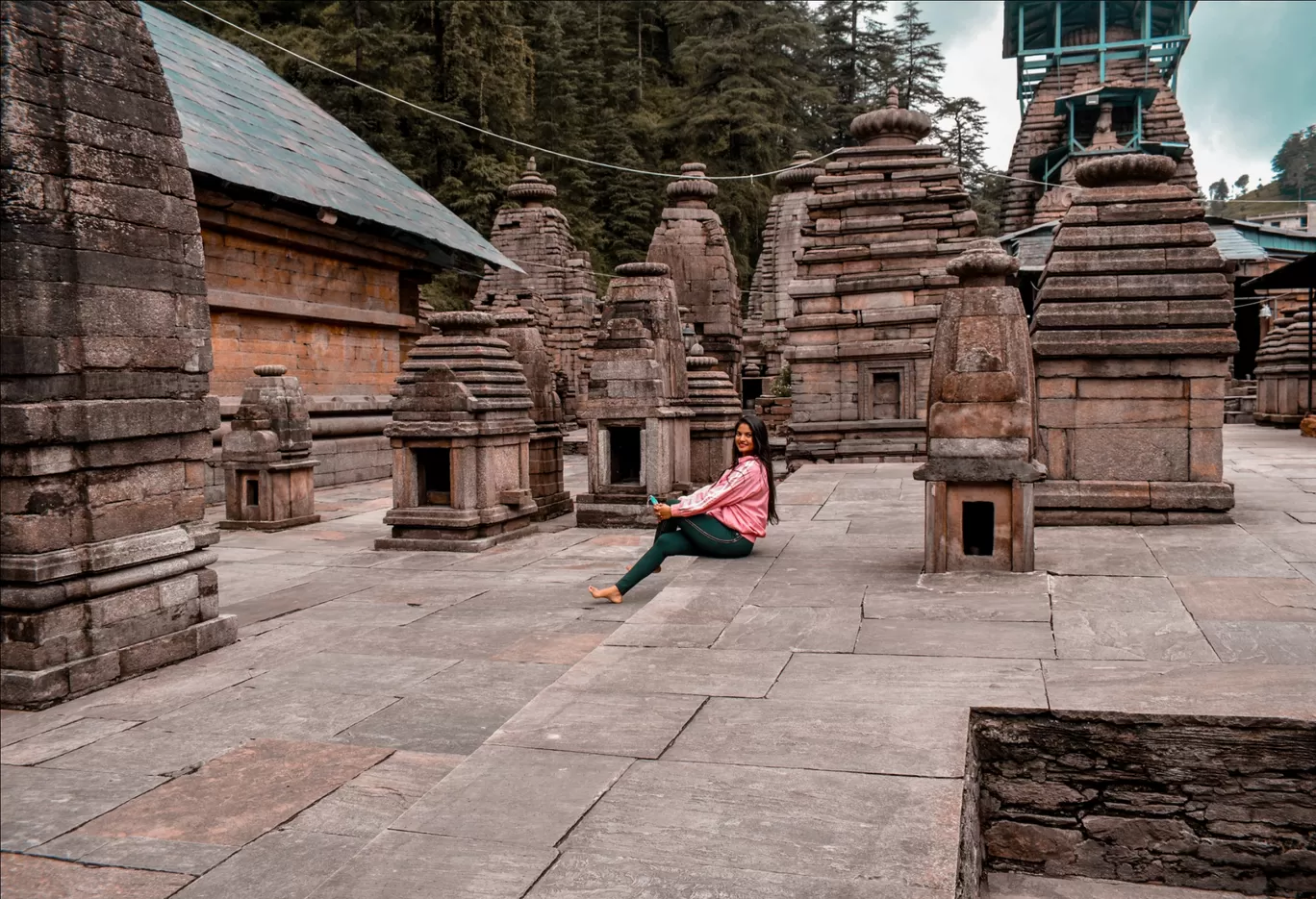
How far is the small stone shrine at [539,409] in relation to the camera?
1272 centimetres

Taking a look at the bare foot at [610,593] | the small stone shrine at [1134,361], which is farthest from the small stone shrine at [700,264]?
the bare foot at [610,593]

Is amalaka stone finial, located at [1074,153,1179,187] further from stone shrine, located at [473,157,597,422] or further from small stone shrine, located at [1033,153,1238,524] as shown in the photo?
stone shrine, located at [473,157,597,422]

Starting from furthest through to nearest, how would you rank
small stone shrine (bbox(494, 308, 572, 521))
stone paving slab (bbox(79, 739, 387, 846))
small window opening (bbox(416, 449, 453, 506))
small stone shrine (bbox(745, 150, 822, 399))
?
small stone shrine (bbox(745, 150, 822, 399)) → small stone shrine (bbox(494, 308, 572, 521)) → small window opening (bbox(416, 449, 453, 506)) → stone paving slab (bbox(79, 739, 387, 846))

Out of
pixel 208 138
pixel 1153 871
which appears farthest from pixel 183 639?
pixel 208 138

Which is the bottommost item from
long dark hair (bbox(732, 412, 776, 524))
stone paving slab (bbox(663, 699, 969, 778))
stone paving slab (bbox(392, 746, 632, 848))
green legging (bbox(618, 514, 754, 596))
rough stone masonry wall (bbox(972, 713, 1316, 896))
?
rough stone masonry wall (bbox(972, 713, 1316, 896))

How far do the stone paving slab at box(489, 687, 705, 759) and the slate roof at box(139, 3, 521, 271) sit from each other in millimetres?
10670

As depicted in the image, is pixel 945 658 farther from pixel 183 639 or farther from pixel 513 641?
pixel 183 639

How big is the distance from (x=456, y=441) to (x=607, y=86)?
3716cm

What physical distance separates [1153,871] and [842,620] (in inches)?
79.0

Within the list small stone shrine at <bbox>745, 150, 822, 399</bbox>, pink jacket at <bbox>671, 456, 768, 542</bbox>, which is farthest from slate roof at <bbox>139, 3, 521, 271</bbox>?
small stone shrine at <bbox>745, 150, 822, 399</bbox>

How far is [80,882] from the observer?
3.34 meters

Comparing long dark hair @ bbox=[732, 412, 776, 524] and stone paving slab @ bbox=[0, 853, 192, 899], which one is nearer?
stone paving slab @ bbox=[0, 853, 192, 899]

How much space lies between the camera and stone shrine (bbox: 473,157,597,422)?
30484mm

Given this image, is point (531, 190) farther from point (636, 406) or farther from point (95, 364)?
point (95, 364)
